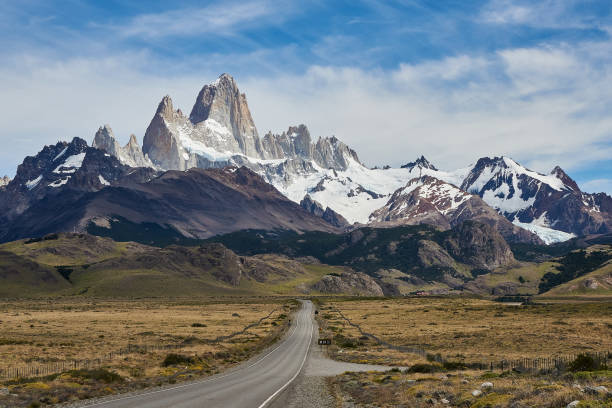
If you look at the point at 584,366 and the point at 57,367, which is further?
the point at 57,367

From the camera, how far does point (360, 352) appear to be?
75.4m

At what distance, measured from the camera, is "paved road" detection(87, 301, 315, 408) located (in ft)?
110

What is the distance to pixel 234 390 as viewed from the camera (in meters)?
39.8

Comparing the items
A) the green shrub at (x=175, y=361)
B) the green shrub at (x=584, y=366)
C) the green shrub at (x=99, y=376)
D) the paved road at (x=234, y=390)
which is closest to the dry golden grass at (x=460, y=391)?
the green shrub at (x=584, y=366)

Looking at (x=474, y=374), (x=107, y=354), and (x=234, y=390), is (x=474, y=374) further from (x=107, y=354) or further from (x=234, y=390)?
(x=107, y=354)

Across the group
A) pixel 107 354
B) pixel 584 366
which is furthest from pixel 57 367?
pixel 584 366

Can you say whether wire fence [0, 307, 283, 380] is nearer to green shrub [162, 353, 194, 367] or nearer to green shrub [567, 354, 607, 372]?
green shrub [162, 353, 194, 367]

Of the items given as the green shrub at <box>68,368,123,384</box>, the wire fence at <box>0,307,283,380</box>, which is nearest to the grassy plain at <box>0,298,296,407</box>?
the green shrub at <box>68,368,123,384</box>

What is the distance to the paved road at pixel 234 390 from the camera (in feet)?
110

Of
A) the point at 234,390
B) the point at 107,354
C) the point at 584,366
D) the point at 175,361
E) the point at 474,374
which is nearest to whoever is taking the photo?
the point at 234,390

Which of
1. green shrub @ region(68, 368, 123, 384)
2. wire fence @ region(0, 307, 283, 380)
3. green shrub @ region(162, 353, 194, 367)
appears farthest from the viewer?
green shrub @ region(162, 353, 194, 367)

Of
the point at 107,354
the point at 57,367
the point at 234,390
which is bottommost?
the point at 107,354

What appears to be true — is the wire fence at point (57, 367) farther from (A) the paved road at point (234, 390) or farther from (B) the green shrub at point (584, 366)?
(B) the green shrub at point (584, 366)

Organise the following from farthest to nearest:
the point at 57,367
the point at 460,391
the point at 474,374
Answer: the point at 57,367 → the point at 474,374 → the point at 460,391
